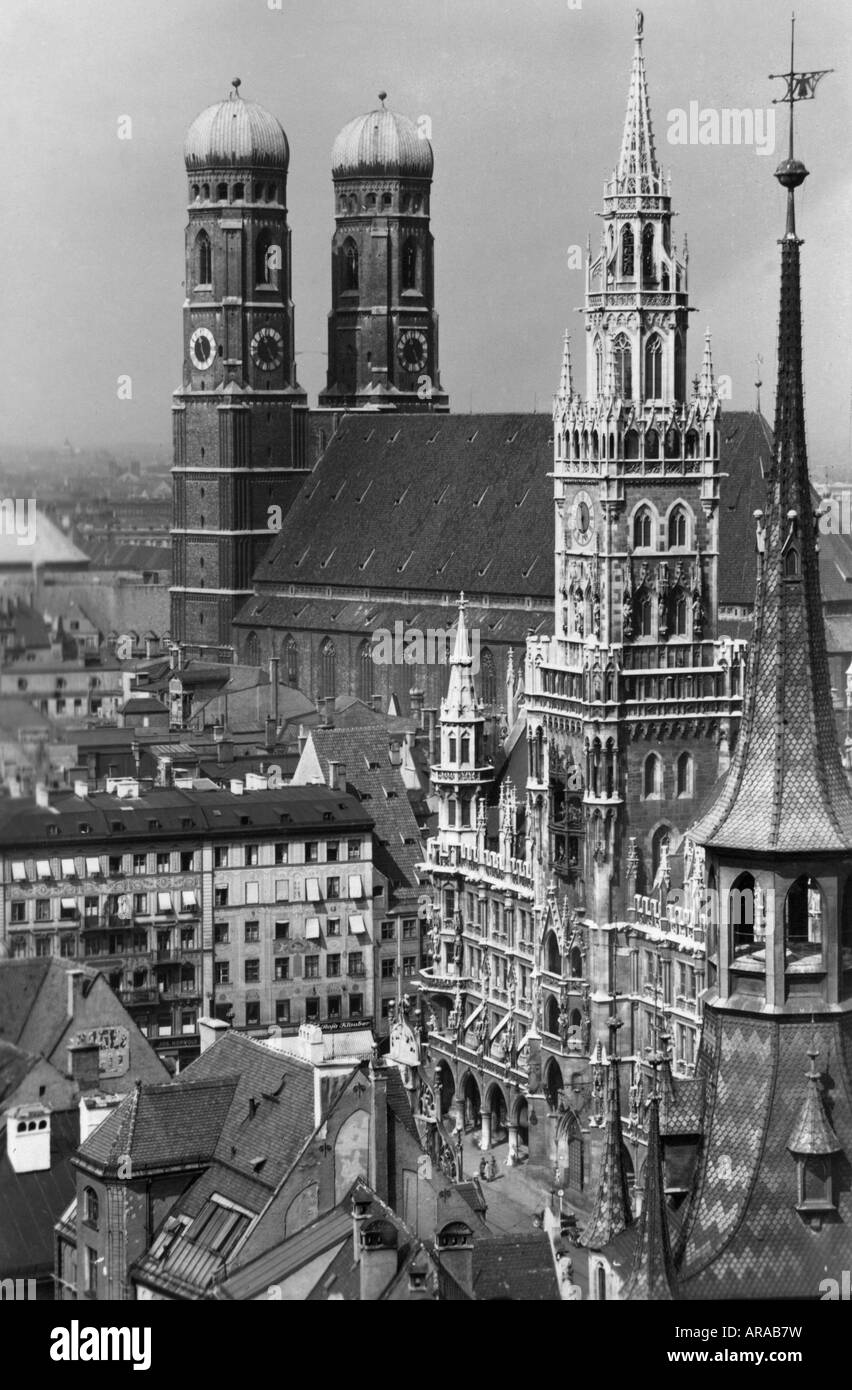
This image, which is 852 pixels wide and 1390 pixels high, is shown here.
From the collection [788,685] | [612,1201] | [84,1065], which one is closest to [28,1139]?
[84,1065]

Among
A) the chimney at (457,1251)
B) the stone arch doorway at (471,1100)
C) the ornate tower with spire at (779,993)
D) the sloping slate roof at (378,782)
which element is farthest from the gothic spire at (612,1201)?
the sloping slate roof at (378,782)

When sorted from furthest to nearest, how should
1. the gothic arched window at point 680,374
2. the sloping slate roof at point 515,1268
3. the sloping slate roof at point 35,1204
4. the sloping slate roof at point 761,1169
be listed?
the gothic arched window at point 680,374 < the sloping slate roof at point 35,1204 < the sloping slate roof at point 515,1268 < the sloping slate roof at point 761,1169

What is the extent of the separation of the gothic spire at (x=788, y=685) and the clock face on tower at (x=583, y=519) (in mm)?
84137

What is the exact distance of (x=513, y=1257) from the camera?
72312 mm

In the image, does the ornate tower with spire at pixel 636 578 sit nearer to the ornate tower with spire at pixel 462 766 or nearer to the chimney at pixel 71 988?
the ornate tower with spire at pixel 462 766

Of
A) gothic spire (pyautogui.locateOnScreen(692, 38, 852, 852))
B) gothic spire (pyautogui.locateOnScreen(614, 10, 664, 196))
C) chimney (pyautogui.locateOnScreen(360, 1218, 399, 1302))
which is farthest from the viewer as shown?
gothic spire (pyautogui.locateOnScreen(614, 10, 664, 196))

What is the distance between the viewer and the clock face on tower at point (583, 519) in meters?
133

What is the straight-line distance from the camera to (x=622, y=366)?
132 metres

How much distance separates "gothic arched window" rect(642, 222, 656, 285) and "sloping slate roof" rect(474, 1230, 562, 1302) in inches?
2410

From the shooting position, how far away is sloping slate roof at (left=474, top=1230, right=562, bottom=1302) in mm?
67312

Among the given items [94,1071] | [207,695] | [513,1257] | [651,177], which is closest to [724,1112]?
[513,1257]

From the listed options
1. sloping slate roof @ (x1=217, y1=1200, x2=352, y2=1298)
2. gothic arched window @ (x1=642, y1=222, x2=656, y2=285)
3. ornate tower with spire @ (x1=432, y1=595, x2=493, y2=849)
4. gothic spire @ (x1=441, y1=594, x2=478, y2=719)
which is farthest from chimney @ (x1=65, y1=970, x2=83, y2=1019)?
gothic spire @ (x1=441, y1=594, x2=478, y2=719)

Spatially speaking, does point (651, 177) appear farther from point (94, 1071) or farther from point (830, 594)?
point (94, 1071)

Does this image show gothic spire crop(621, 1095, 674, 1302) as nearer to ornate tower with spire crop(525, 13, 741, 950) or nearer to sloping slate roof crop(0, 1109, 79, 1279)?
sloping slate roof crop(0, 1109, 79, 1279)
